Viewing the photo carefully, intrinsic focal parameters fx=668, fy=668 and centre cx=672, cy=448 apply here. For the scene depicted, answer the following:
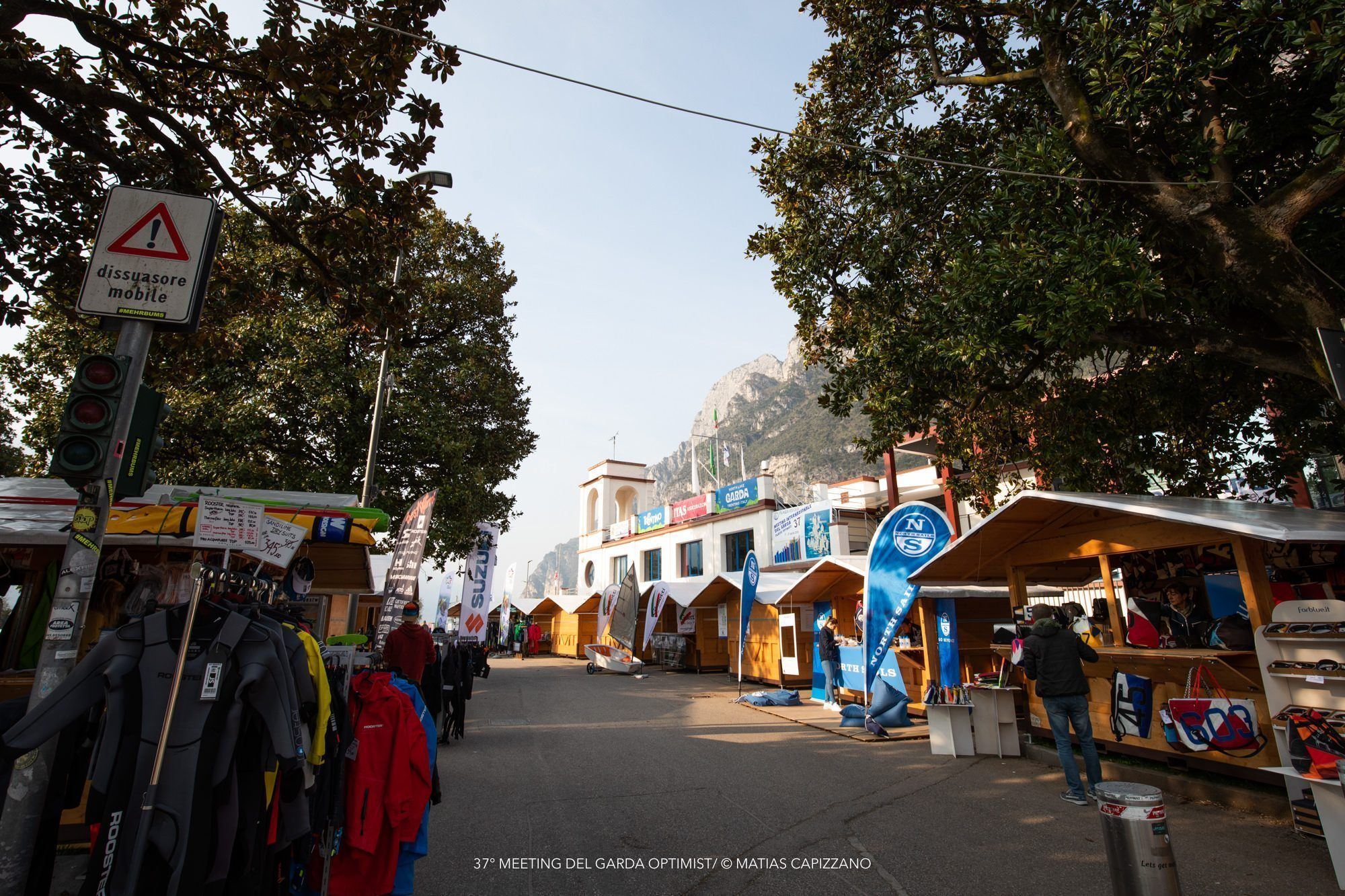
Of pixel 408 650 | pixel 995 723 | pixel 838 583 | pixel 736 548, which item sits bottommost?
pixel 995 723

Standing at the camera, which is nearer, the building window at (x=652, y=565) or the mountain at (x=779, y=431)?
the building window at (x=652, y=565)

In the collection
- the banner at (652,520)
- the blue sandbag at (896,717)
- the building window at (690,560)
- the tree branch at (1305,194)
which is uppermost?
the banner at (652,520)

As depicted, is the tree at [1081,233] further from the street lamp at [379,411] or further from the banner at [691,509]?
A: the banner at [691,509]

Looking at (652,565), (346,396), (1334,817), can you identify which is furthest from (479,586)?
(652,565)

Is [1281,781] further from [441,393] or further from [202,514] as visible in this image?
[441,393]

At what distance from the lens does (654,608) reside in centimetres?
2209

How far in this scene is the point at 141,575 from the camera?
509 centimetres

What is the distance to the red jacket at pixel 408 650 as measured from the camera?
7.33 meters

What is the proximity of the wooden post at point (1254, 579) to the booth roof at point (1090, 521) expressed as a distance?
0.93 feet

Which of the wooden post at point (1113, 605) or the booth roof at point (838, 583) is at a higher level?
the booth roof at point (838, 583)

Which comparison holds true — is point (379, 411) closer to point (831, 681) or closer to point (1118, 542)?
Result: point (831, 681)

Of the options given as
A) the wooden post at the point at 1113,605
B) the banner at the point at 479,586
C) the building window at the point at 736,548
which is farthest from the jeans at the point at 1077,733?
the building window at the point at 736,548

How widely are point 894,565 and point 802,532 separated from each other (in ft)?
59.7

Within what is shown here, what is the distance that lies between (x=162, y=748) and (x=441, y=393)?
1468 centimetres
